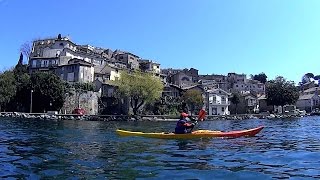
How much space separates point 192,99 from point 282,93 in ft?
83.4

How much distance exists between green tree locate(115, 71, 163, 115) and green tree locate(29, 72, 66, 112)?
38.9 ft

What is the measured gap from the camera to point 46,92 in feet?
207

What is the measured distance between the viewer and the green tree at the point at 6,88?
5860cm

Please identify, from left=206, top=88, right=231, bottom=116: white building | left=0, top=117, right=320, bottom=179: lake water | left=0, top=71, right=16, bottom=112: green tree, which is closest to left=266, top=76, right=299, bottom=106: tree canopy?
left=206, top=88, right=231, bottom=116: white building

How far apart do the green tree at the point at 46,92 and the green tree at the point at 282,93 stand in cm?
5496

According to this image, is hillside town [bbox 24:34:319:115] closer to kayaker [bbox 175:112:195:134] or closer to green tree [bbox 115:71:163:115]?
green tree [bbox 115:71:163:115]

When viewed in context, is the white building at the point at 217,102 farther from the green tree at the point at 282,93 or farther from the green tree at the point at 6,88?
the green tree at the point at 6,88

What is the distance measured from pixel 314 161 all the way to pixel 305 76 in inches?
7096

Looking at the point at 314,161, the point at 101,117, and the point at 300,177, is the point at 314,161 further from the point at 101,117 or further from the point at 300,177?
the point at 101,117

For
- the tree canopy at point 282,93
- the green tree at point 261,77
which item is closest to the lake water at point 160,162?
the tree canopy at point 282,93

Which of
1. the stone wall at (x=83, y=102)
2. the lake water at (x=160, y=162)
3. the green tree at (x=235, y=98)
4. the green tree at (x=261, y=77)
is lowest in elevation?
the lake water at (x=160, y=162)

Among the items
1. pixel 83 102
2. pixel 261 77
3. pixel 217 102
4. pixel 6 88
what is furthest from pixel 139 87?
pixel 261 77

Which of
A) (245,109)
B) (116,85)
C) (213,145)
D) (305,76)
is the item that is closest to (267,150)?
(213,145)

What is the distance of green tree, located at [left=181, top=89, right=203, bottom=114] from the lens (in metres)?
83.9
